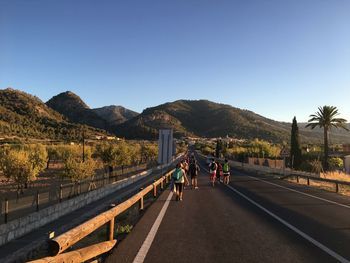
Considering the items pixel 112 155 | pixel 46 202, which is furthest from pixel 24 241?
pixel 112 155

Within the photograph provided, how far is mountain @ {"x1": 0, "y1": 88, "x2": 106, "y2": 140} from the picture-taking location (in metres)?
122

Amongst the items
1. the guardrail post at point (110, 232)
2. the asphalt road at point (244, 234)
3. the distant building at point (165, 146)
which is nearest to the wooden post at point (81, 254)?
the asphalt road at point (244, 234)

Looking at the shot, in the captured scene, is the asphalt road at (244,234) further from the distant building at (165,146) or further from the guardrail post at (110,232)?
the distant building at (165,146)

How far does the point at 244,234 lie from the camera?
8.90 meters

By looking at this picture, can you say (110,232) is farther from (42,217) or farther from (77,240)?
(42,217)

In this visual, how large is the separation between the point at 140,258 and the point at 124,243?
50.8 inches

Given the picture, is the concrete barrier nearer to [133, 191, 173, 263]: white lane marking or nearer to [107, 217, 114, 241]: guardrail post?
[133, 191, 173, 263]: white lane marking

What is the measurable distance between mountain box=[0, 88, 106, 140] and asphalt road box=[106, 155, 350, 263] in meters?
111

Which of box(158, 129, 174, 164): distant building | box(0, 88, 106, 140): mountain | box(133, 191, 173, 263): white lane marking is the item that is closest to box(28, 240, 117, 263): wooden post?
box(133, 191, 173, 263): white lane marking

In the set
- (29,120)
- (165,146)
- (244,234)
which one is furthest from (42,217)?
(29,120)

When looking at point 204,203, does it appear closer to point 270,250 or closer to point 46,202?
point 270,250

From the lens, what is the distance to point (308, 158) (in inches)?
2566

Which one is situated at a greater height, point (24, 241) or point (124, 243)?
point (124, 243)

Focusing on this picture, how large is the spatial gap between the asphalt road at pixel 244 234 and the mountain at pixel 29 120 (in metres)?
111
